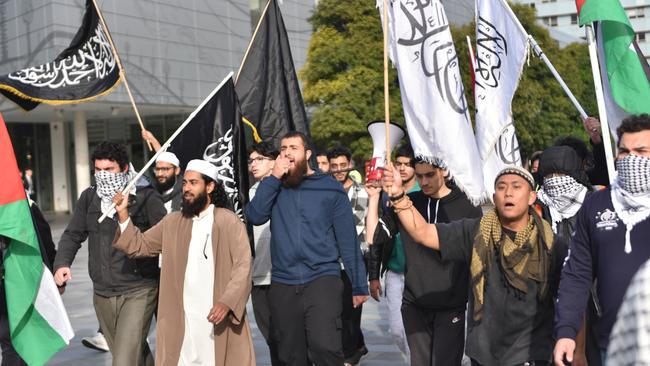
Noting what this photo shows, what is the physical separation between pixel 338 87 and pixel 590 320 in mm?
29006

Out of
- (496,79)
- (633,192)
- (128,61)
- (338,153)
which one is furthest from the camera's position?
(128,61)

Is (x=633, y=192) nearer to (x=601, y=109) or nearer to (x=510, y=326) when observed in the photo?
(x=601, y=109)

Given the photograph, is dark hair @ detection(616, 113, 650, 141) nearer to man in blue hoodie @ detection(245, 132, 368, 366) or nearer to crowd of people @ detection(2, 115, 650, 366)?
crowd of people @ detection(2, 115, 650, 366)

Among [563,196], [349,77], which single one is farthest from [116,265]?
A: [349,77]

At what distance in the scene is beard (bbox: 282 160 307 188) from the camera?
5.43m

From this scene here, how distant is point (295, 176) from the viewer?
5434 millimetres

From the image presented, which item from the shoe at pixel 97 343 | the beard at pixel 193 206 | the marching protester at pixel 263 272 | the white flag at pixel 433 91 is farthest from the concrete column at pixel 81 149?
the white flag at pixel 433 91

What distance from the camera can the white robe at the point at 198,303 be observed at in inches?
197

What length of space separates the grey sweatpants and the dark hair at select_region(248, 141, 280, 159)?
148 cm

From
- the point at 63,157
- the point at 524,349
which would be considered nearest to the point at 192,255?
the point at 524,349

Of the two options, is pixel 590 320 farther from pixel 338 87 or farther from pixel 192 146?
pixel 338 87

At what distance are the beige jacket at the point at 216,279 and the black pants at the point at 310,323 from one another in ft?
1.00

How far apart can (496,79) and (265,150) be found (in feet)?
6.58

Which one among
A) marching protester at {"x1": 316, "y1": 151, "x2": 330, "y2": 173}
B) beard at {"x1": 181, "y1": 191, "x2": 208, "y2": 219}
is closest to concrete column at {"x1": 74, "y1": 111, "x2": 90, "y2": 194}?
marching protester at {"x1": 316, "y1": 151, "x2": 330, "y2": 173}
